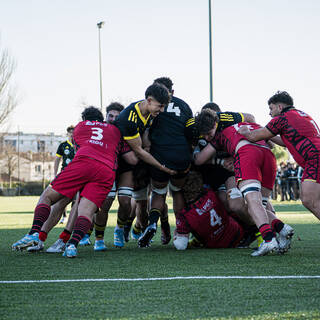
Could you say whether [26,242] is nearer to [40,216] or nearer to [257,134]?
[40,216]

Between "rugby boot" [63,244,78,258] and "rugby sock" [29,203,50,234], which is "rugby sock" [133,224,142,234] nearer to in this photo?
"rugby sock" [29,203,50,234]

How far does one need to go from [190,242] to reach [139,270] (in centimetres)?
252

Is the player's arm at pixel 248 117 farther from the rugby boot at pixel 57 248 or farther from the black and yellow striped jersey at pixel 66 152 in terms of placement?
the black and yellow striped jersey at pixel 66 152

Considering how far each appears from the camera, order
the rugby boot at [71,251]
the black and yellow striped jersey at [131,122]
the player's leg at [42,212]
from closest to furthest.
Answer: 1. the rugby boot at [71,251]
2. the player's leg at [42,212]
3. the black and yellow striped jersey at [131,122]

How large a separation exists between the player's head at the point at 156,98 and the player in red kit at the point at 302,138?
3.57 ft

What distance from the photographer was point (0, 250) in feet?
22.0

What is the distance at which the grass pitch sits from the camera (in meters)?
3.15

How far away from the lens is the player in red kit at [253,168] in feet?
18.7

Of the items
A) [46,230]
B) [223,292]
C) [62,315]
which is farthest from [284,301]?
[46,230]

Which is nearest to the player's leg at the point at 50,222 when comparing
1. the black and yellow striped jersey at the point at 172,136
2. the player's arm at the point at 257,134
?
the black and yellow striped jersey at the point at 172,136

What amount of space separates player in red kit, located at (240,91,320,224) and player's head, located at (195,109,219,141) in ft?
1.74

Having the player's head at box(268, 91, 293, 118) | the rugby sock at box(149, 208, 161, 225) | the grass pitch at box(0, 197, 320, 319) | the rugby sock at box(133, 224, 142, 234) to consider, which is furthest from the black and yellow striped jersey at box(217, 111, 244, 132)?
the rugby sock at box(133, 224, 142, 234)

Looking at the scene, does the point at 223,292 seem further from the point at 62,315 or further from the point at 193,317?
the point at 62,315

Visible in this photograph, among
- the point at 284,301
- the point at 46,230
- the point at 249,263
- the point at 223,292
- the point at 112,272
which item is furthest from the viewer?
the point at 46,230
